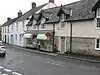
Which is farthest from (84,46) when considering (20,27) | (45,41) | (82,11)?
(20,27)

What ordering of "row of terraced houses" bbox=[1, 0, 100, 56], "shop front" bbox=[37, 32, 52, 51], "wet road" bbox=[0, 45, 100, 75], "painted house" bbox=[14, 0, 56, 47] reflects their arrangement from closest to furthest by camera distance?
1. "wet road" bbox=[0, 45, 100, 75]
2. "row of terraced houses" bbox=[1, 0, 100, 56]
3. "shop front" bbox=[37, 32, 52, 51]
4. "painted house" bbox=[14, 0, 56, 47]

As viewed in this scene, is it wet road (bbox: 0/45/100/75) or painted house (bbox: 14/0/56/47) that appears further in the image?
painted house (bbox: 14/0/56/47)

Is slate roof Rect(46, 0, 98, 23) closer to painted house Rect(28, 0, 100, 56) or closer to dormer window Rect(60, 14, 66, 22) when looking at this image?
painted house Rect(28, 0, 100, 56)

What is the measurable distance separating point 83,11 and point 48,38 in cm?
794

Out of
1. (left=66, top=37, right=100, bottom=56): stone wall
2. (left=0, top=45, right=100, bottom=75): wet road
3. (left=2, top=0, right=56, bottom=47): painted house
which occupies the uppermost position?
(left=2, top=0, right=56, bottom=47): painted house

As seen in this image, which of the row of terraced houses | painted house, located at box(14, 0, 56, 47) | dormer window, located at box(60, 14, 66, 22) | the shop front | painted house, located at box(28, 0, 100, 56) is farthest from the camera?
painted house, located at box(14, 0, 56, 47)

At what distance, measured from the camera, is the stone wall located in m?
23.3

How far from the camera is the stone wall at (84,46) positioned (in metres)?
23.3

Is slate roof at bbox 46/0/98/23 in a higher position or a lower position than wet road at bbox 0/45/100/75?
higher

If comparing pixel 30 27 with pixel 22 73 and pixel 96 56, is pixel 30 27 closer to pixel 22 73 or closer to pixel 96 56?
pixel 96 56

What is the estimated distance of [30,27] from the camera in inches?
1657

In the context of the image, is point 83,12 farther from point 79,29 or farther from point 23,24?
point 23,24

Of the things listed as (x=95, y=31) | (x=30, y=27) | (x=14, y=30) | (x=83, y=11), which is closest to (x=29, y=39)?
(x=30, y=27)

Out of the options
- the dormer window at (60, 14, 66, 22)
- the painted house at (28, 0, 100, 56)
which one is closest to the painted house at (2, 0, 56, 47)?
the painted house at (28, 0, 100, 56)
